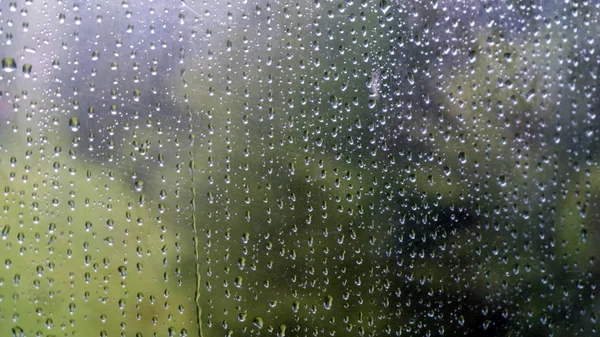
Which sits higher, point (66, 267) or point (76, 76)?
point (76, 76)

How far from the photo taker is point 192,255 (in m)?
0.98

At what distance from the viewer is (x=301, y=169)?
3.19ft

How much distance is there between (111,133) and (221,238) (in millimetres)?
289

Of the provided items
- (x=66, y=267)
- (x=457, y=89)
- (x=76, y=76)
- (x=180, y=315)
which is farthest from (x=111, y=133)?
(x=457, y=89)

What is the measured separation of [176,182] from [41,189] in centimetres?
25

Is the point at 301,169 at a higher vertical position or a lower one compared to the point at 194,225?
higher

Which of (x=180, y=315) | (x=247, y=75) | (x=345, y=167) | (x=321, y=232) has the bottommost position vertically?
(x=180, y=315)

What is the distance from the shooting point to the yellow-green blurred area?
955mm

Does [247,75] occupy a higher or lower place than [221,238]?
higher

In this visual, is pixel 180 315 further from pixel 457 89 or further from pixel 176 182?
pixel 457 89

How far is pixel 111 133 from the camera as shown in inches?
37.8

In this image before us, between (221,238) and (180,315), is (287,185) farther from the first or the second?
(180,315)

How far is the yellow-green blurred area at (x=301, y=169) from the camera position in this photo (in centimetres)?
95

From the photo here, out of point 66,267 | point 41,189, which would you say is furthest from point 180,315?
point 41,189
